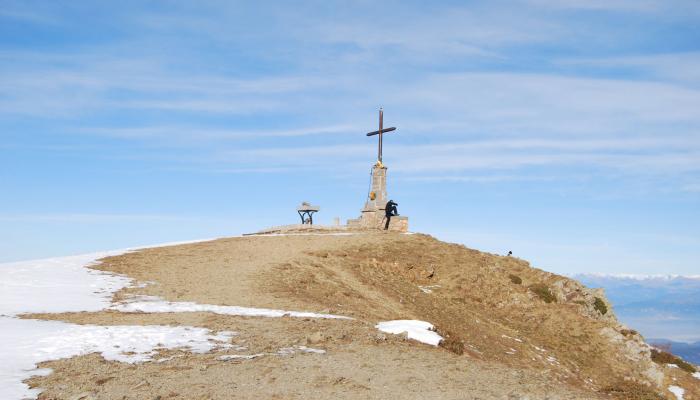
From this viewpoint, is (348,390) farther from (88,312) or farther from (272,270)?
(272,270)

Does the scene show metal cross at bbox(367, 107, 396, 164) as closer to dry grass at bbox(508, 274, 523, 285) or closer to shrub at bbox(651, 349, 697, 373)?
dry grass at bbox(508, 274, 523, 285)

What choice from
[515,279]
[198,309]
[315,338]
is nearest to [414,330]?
[315,338]

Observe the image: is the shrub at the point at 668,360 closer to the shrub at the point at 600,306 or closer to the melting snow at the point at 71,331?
the shrub at the point at 600,306

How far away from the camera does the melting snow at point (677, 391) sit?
2758 centimetres

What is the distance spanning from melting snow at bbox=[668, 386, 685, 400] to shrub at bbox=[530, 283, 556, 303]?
24.7 ft

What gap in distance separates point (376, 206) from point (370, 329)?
29.6 metres

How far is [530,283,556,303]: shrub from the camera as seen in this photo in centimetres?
3401

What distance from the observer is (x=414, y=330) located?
17.5 m

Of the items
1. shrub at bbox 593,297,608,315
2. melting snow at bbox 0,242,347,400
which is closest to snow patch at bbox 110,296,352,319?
melting snow at bbox 0,242,347,400

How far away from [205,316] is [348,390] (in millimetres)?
8114

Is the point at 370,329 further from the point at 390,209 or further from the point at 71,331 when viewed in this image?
the point at 390,209

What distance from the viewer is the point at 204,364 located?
1290 cm

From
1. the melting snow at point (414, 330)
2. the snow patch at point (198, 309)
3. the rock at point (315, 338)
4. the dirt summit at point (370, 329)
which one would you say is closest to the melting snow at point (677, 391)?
the dirt summit at point (370, 329)

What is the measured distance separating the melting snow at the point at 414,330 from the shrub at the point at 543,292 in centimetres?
1789
